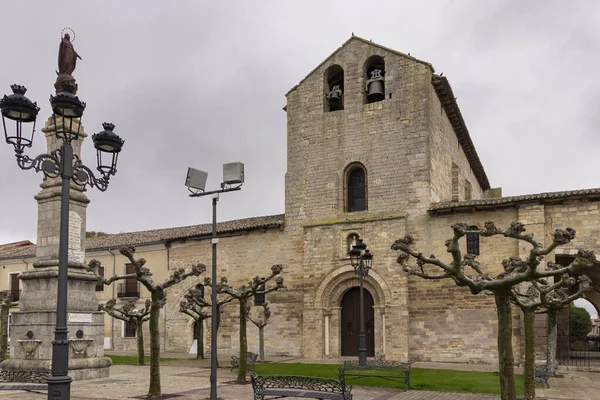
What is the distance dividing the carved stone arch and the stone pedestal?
11.1 meters

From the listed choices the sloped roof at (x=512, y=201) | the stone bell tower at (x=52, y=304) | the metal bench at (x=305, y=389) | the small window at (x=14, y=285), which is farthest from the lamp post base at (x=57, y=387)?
the small window at (x=14, y=285)

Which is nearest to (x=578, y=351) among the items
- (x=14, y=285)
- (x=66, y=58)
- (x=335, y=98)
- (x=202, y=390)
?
(x=335, y=98)

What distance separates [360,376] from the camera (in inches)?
612

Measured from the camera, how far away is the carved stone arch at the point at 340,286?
2508 centimetres

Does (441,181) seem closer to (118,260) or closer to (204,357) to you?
(204,357)

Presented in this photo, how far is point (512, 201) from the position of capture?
22812 millimetres

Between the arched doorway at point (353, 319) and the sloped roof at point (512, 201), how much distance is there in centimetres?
470

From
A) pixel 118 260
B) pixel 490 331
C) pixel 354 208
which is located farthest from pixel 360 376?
pixel 118 260

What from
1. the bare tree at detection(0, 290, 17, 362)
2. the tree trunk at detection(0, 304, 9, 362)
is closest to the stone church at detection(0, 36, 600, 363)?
the bare tree at detection(0, 290, 17, 362)

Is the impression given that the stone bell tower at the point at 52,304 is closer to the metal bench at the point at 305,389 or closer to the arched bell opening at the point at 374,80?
the metal bench at the point at 305,389

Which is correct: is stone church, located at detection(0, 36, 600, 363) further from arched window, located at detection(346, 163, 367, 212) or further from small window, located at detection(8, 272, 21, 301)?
small window, located at detection(8, 272, 21, 301)

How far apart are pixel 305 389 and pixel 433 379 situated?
660cm

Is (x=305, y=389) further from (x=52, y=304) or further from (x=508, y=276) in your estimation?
(x=52, y=304)

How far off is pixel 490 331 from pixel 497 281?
14549 mm
